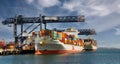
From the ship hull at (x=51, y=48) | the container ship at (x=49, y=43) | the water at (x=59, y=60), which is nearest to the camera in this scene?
the water at (x=59, y=60)

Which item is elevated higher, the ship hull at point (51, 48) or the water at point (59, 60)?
the ship hull at point (51, 48)

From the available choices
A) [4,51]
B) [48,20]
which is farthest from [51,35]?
[4,51]

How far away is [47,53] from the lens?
9506 centimetres

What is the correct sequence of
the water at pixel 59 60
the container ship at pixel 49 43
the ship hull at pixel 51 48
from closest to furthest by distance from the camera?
the water at pixel 59 60, the container ship at pixel 49 43, the ship hull at pixel 51 48

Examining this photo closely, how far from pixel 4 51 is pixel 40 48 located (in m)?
17.5

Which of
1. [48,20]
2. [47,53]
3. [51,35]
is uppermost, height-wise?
[48,20]

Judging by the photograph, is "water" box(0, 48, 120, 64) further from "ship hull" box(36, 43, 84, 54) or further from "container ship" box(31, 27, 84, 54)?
"container ship" box(31, 27, 84, 54)

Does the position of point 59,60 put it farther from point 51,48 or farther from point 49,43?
point 51,48

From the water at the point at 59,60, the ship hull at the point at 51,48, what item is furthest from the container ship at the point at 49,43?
the water at the point at 59,60

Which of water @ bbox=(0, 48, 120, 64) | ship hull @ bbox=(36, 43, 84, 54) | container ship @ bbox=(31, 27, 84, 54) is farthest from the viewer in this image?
ship hull @ bbox=(36, 43, 84, 54)

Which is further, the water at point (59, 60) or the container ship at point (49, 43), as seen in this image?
the container ship at point (49, 43)

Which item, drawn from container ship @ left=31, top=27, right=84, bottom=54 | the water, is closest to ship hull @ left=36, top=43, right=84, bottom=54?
container ship @ left=31, top=27, right=84, bottom=54

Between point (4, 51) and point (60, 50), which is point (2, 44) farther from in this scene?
point (60, 50)

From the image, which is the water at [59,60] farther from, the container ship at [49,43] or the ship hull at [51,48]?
the container ship at [49,43]
